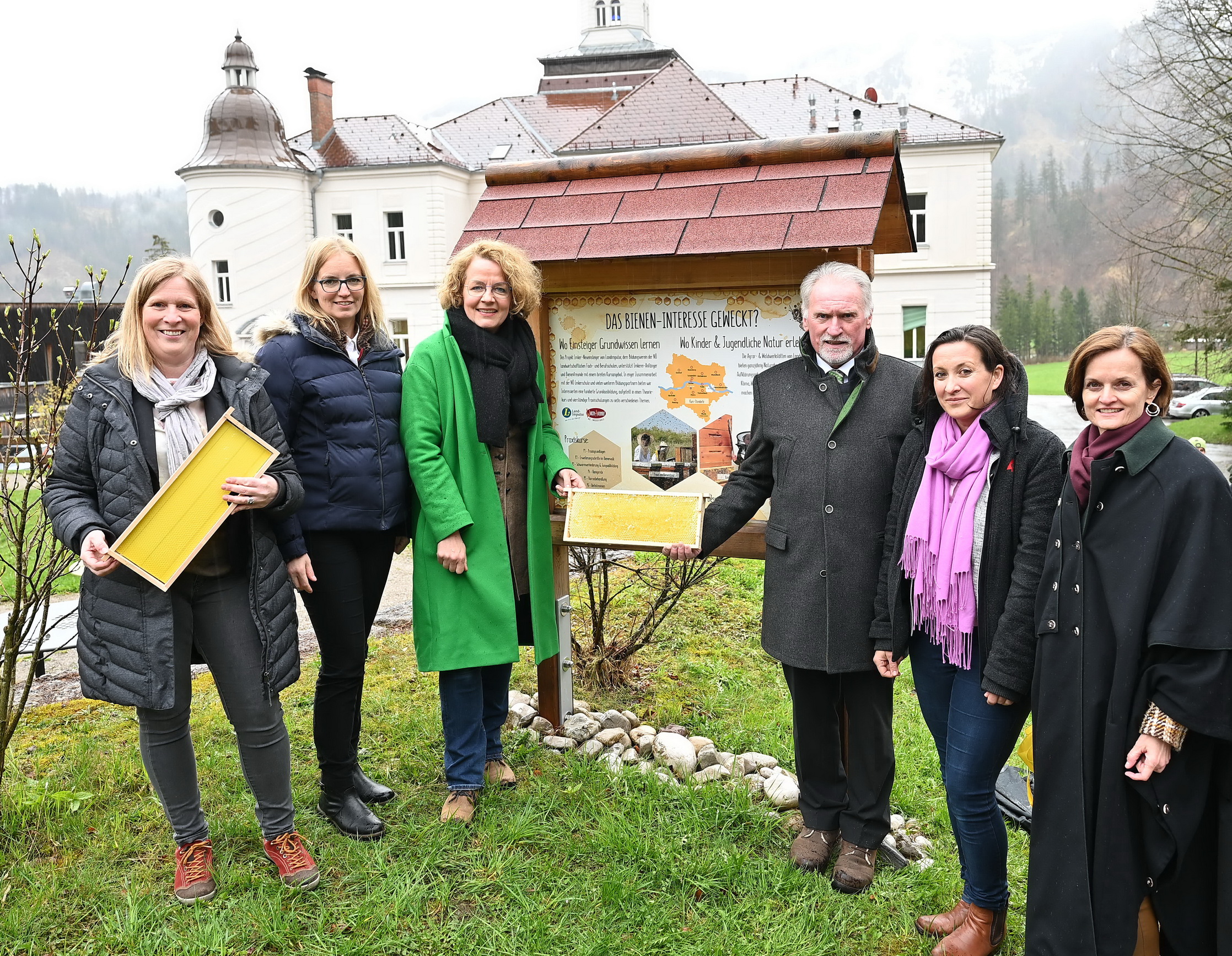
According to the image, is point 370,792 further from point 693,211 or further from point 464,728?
point 693,211

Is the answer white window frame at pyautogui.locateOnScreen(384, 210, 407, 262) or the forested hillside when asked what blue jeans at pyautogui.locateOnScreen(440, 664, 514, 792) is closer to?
white window frame at pyautogui.locateOnScreen(384, 210, 407, 262)

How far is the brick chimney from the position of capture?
3341 cm

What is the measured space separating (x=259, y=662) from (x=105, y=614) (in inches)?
19.6

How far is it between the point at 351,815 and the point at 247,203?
32.0 m

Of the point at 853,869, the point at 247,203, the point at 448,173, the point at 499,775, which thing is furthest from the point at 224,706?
the point at 247,203

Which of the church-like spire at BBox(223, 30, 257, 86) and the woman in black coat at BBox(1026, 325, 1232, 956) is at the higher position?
the church-like spire at BBox(223, 30, 257, 86)

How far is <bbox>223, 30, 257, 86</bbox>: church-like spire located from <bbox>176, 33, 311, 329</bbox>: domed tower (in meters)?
0.43

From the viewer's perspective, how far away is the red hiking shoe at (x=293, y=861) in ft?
10.8

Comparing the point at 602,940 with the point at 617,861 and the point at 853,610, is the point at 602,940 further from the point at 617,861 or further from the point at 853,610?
the point at 853,610

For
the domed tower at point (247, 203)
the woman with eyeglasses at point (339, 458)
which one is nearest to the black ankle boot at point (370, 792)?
the woman with eyeglasses at point (339, 458)

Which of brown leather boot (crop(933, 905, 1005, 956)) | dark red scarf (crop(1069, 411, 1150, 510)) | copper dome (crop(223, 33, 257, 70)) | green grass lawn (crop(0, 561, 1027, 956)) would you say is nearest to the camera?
dark red scarf (crop(1069, 411, 1150, 510))

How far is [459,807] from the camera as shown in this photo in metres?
3.79

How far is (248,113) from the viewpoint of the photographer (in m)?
32.0

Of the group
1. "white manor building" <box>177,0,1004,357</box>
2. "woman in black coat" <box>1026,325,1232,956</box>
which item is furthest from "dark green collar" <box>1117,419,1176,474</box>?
"white manor building" <box>177,0,1004,357</box>
